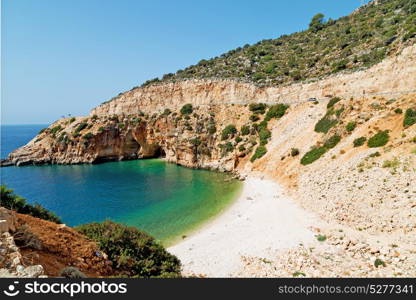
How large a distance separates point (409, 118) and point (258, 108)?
847 inches

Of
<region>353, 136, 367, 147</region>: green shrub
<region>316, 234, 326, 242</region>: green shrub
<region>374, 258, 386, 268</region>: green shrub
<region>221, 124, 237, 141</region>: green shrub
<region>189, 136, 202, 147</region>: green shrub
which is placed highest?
<region>221, 124, 237, 141</region>: green shrub

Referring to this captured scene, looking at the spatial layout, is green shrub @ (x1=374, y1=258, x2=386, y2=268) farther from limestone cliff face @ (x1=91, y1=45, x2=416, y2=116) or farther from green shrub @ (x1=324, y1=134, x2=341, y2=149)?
limestone cliff face @ (x1=91, y1=45, x2=416, y2=116)

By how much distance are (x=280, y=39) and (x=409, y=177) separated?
6043cm

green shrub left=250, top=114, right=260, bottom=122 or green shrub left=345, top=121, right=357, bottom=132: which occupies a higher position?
green shrub left=250, top=114, right=260, bottom=122

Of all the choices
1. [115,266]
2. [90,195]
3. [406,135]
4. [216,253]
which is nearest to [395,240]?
[216,253]

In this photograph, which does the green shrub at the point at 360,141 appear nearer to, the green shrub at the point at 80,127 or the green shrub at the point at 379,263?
the green shrub at the point at 379,263

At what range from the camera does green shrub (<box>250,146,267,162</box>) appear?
31.0 meters

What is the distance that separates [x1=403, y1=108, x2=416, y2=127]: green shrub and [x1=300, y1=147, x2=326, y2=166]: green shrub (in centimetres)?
681

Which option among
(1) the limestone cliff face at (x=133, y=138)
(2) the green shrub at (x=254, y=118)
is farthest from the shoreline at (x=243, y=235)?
(1) the limestone cliff face at (x=133, y=138)

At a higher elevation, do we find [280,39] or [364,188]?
[280,39]

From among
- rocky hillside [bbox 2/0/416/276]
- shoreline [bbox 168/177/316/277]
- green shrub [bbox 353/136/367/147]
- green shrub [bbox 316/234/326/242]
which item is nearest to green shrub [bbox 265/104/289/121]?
rocky hillside [bbox 2/0/416/276]

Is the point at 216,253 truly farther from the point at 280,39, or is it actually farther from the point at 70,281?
the point at 280,39

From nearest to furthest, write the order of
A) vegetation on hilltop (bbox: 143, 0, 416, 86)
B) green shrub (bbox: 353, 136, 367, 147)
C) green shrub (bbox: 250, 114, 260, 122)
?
green shrub (bbox: 353, 136, 367, 147)
vegetation on hilltop (bbox: 143, 0, 416, 86)
green shrub (bbox: 250, 114, 260, 122)

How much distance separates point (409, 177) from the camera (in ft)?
48.0
